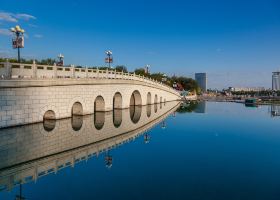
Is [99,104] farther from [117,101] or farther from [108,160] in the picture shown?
[108,160]

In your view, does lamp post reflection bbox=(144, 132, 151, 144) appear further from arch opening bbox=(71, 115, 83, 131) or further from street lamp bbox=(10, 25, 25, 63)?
street lamp bbox=(10, 25, 25, 63)

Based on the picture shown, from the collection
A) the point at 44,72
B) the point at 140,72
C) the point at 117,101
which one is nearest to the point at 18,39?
the point at 44,72

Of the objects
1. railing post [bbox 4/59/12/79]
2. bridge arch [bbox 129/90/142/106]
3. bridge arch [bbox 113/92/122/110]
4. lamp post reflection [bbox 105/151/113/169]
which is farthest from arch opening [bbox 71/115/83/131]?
bridge arch [bbox 129/90/142/106]

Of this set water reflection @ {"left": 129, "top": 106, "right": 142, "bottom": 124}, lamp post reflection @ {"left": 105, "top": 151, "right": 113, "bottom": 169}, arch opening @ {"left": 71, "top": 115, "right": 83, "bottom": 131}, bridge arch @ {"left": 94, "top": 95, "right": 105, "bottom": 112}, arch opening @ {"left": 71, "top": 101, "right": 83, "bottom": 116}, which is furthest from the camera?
bridge arch @ {"left": 94, "top": 95, "right": 105, "bottom": 112}

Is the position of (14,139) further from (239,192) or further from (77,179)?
(239,192)

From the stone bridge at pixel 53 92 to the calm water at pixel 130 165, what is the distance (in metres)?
1.43

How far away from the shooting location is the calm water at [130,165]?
32.1ft

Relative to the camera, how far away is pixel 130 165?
43.1 ft

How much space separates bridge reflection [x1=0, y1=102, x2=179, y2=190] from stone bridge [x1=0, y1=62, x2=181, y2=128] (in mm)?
962

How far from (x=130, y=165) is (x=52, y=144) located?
212 inches

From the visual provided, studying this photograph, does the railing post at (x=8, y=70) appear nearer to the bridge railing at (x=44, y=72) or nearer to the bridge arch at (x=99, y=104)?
the bridge railing at (x=44, y=72)

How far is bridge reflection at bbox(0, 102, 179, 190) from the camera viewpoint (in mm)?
11680

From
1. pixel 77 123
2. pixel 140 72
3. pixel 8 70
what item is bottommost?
pixel 77 123

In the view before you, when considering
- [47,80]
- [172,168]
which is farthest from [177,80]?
[172,168]
